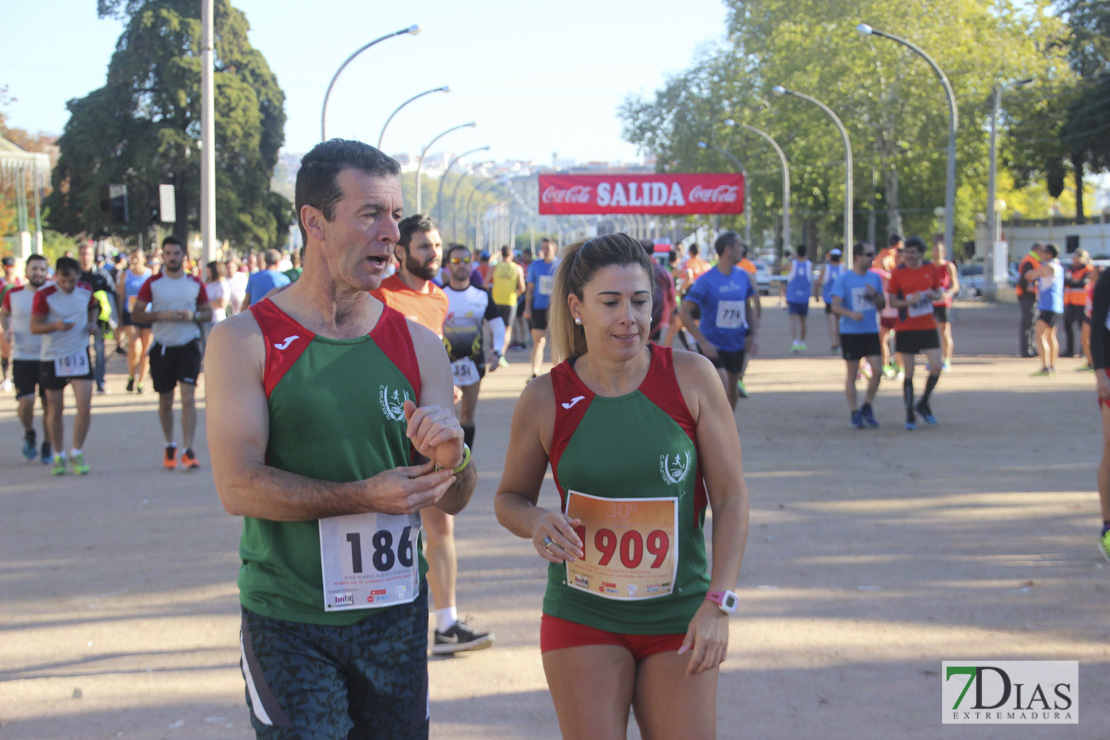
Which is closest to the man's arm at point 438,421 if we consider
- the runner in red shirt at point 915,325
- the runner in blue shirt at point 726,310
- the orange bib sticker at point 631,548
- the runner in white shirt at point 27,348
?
the orange bib sticker at point 631,548

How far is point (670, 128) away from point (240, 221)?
105ft

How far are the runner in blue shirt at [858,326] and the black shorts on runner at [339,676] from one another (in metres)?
10.1

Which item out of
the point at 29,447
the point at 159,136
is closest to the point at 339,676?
the point at 29,447

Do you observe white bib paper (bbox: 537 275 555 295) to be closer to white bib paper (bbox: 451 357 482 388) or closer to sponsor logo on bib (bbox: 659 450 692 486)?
white bib paper (bbox: 451 357 482 388)

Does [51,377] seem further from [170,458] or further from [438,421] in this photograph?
[438,421]

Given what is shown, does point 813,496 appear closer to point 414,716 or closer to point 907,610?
point 907,610

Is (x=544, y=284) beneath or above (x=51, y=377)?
above

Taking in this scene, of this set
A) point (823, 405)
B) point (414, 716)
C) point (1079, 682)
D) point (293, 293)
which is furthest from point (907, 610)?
point (823, 405)

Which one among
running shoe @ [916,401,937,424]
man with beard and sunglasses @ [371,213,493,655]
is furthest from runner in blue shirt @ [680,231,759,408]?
man with beard and sunglasses @ [371,213,493,655]

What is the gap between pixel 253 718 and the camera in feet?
8.58

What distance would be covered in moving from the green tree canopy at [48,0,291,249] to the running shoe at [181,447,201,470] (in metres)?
44.6

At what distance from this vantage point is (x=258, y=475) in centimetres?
246

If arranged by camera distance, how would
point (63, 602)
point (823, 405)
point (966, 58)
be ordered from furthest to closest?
point (966, 58)
point (823, 405)
point (63, 602)

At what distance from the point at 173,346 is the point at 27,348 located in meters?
1.64
